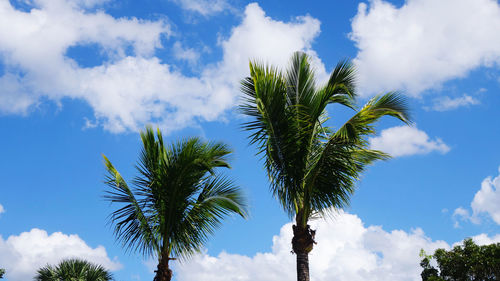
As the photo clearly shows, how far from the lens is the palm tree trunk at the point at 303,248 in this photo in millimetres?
8500

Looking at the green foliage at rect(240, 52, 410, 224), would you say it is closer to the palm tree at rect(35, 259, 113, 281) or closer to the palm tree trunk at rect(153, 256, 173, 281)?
the palm tree trunk at rect(153, 256, 173, 281)

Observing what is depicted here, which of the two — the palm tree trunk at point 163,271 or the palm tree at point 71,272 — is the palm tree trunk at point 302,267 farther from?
the palm tree at point 71,272

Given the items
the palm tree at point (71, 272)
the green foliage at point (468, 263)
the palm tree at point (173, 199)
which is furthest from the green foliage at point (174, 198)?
the green foliage at point (468, 263)

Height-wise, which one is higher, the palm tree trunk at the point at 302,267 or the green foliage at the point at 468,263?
the green foliage at the point at 468,263

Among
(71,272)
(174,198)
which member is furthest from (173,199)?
(71,272)

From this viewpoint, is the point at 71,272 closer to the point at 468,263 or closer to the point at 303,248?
the point at 303,248

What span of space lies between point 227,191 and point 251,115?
72.2 inches

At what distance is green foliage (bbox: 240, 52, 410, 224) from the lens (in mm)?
8555

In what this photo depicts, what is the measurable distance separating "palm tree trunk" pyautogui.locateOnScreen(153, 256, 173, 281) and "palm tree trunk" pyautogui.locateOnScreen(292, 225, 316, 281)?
2636mm

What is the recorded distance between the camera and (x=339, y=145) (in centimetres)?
843

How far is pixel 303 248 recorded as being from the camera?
853 cm

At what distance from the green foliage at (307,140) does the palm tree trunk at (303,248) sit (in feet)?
0.66

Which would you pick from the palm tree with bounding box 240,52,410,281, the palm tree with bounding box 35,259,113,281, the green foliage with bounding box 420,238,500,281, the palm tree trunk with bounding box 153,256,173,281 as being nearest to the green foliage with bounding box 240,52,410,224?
the palm tree with bounding box 240,52,410,281

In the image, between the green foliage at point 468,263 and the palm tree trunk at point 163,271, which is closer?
the palm tree trunk at point 163,271
